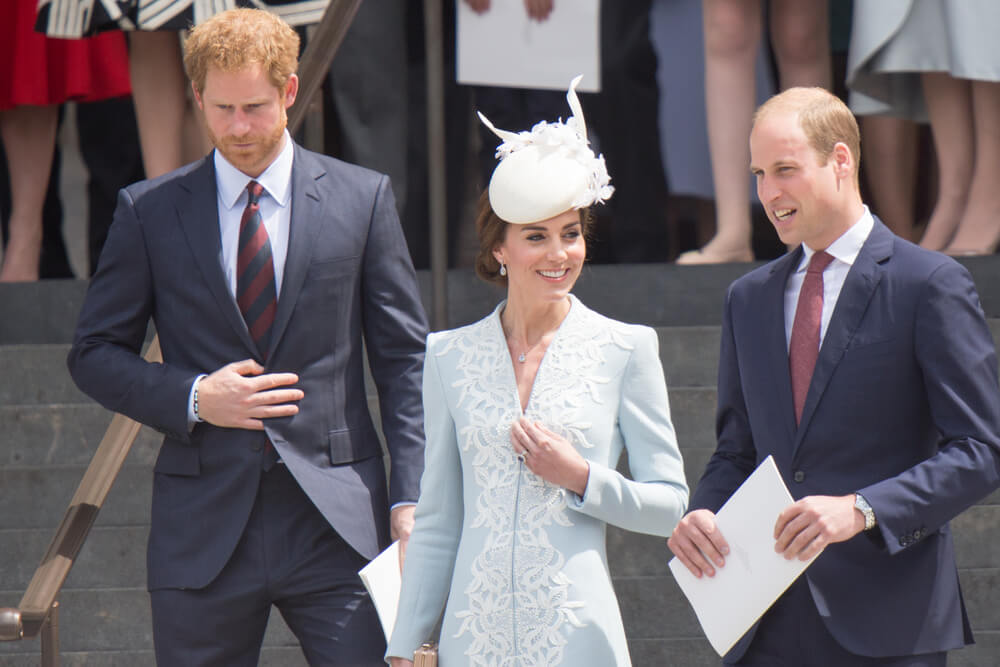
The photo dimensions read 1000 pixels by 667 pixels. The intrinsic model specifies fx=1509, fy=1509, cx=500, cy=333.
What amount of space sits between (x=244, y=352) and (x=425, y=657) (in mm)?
715

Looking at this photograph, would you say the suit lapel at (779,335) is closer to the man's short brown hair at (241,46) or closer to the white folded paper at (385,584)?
the white folded paper at (385,584)

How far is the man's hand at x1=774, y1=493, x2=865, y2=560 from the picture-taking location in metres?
2.29

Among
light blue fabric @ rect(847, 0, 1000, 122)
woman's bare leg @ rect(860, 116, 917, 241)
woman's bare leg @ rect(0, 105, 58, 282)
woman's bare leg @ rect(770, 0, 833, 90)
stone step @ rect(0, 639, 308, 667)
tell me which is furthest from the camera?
woman's bare leg @ rect(0, 105, 58, 282)

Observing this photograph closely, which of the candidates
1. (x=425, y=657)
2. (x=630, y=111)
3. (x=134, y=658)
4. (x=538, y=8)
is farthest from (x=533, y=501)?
(x=630, y=111)

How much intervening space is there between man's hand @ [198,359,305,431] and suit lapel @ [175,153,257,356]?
7cm

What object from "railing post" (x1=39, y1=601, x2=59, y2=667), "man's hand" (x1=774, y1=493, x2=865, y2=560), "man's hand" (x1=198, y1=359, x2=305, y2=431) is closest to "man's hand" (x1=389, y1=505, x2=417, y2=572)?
"man's hand" (x1=198, y1=359, x2=305, y2=431)

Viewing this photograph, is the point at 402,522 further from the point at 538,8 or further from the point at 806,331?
the point at 538,8

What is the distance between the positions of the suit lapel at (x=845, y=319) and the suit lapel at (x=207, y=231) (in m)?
1.08

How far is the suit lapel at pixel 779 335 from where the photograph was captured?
2572 mm

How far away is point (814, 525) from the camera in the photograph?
2.29 metres

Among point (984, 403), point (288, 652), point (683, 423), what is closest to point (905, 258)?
point (984, 403)

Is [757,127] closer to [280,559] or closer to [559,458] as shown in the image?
[559,458]

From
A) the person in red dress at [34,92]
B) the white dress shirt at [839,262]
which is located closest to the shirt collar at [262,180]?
the white dress shirt at [839,262]

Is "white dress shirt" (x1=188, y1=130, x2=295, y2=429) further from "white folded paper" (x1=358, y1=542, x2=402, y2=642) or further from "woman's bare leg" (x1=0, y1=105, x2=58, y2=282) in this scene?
"woman's bare leg" (x1=0, y1=105, x2=58, y2=282)
